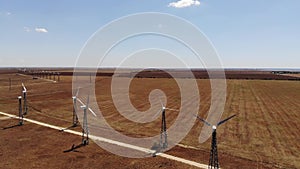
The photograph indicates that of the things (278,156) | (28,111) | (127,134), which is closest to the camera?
(278,156)

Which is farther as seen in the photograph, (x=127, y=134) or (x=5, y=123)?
(x=5, y=123)

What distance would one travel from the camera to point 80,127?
95.1ft

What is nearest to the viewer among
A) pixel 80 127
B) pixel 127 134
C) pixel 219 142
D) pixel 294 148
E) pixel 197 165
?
pixel 197 165

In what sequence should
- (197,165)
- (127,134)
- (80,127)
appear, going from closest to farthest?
1. (197,165)
2. (127,134)
3. (80,127)

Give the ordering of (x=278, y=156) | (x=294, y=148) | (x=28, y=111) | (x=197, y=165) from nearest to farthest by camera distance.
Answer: (x=197, y=165) < (x=278, y=156) < (x=294, y=148) < (x=28, y=111)

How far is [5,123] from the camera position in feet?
100

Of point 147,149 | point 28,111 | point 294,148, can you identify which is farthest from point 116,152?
point 28,111

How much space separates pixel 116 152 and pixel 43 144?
728cm

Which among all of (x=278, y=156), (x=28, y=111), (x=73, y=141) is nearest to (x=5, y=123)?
(x=28, y=111)

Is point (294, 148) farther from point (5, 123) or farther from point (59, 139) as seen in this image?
point (5, 123)

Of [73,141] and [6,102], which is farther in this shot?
[6,102]

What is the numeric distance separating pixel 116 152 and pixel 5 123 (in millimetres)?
17808

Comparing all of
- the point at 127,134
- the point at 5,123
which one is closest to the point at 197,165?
the point at 127,134

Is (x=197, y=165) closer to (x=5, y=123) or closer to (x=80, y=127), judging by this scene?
(x=80, y=127)
